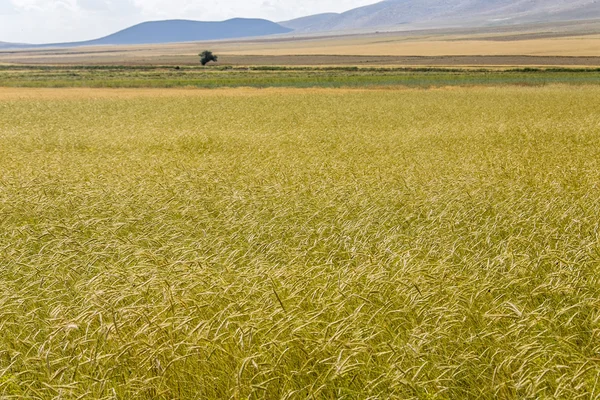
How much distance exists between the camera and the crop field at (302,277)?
4.32 m

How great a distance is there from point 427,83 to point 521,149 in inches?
1662

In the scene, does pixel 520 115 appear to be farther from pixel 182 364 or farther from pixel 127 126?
pixel 182 364

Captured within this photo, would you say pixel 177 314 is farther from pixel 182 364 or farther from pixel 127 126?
pixel 127 126

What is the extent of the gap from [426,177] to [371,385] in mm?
7537

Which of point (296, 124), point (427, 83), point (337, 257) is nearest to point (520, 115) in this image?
point (296, 124)

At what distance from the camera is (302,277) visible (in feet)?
18.8

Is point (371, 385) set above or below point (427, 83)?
above

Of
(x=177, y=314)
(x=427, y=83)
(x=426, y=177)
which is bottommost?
(x=427, y=83)

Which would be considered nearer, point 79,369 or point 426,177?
point 79,369

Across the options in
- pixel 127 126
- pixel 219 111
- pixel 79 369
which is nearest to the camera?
pixel 79 369

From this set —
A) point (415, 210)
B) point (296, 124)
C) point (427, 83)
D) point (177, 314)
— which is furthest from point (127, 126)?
point (427, 83)

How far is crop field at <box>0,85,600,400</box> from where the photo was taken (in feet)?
14.2

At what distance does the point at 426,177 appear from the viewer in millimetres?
11367

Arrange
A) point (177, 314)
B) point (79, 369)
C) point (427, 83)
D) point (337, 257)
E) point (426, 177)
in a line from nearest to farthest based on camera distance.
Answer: point (79, 369), point (177, 314), point (337, 257), point (426, 177), point (427, 83)
